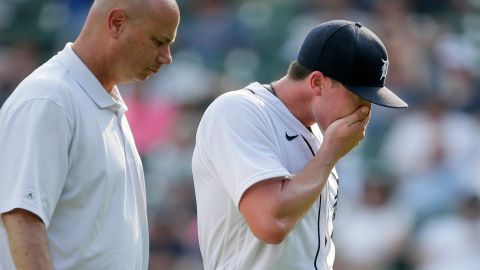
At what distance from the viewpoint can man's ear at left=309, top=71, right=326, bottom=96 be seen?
4086 mm

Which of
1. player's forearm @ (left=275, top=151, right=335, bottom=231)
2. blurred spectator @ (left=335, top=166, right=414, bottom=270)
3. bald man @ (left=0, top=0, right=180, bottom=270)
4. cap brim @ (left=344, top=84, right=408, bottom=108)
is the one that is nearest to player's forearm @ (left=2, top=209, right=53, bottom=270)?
bald man @ (left=0, top=0, right=180, bottom=270)

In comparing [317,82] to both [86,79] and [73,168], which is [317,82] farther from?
[73,168]

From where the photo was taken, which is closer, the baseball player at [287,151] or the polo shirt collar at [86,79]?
the baseball player at [287,151]

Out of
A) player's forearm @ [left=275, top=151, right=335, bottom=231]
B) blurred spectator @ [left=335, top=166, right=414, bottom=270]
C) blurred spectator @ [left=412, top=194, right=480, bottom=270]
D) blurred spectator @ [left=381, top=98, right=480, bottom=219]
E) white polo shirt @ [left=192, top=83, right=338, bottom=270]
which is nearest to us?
player's forearm @ [left=275, top=151, right=335, bottom=231]

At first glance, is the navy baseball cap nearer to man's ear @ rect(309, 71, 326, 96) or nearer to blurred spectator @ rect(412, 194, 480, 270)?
man's ear @ rect(309, 71, 326, 96)

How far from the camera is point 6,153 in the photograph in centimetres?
362

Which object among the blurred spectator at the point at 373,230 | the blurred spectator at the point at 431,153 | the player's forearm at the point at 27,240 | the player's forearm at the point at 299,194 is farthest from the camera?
the blurred spectator at the point at 431,153

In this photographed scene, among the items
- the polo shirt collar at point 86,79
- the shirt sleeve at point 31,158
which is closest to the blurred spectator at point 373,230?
the polo shirt collar at point 86,79

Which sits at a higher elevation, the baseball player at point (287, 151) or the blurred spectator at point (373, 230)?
the baseball player at point (287, 151)

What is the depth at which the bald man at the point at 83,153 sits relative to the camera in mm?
3596

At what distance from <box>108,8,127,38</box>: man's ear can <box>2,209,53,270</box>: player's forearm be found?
0.84 metres

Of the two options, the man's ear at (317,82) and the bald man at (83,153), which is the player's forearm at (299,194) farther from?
the bald man at (83,153)

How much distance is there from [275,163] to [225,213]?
315 mm

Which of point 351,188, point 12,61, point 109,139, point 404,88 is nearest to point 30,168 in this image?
point 109,139
